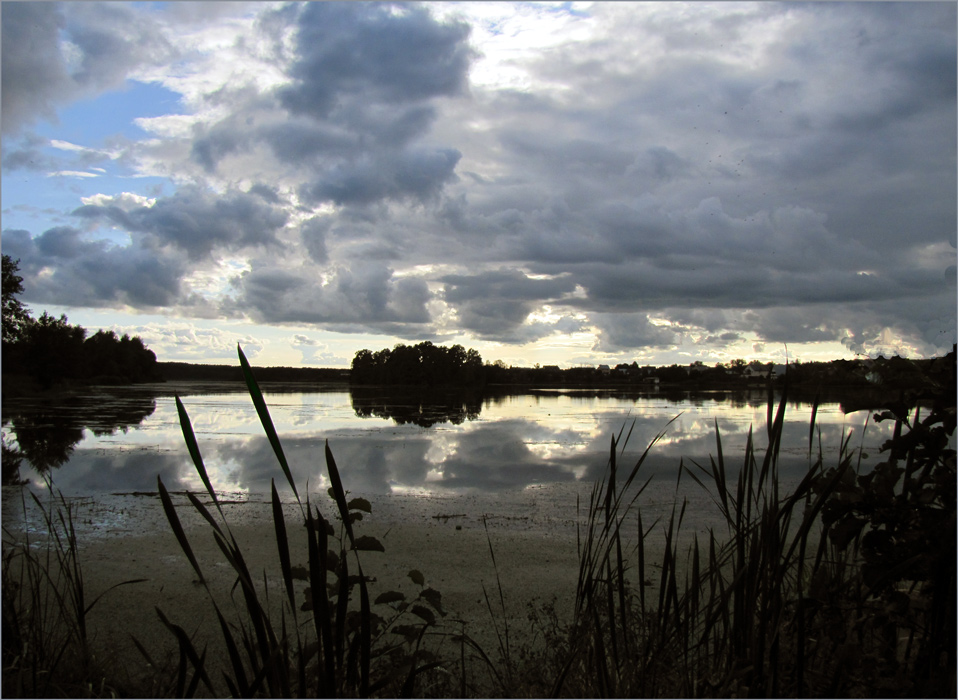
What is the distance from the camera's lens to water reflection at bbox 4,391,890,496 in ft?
30.8

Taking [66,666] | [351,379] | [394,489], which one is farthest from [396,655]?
[351,379]

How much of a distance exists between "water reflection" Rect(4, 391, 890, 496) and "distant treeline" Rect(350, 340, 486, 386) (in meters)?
39.7

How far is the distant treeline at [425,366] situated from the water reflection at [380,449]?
39661mm

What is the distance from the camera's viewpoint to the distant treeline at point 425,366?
6069 cm

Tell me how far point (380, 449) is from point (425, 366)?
4748cm

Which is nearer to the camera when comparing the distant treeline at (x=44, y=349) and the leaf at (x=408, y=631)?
the leaf at (x=408, y=631)

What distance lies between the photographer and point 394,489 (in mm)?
8766

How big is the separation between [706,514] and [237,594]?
16.0 feet

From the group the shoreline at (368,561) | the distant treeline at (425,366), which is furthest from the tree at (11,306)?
the distant treeline at (425,366)

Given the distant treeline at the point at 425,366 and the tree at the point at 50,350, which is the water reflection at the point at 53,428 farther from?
the distant treeline at the point at 425,366

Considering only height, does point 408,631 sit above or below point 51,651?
above

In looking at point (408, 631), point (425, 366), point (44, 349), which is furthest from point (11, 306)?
point (425, 366)

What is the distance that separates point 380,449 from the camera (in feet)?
41.9

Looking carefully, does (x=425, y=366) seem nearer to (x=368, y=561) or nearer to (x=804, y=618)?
(x=368, y=561)
